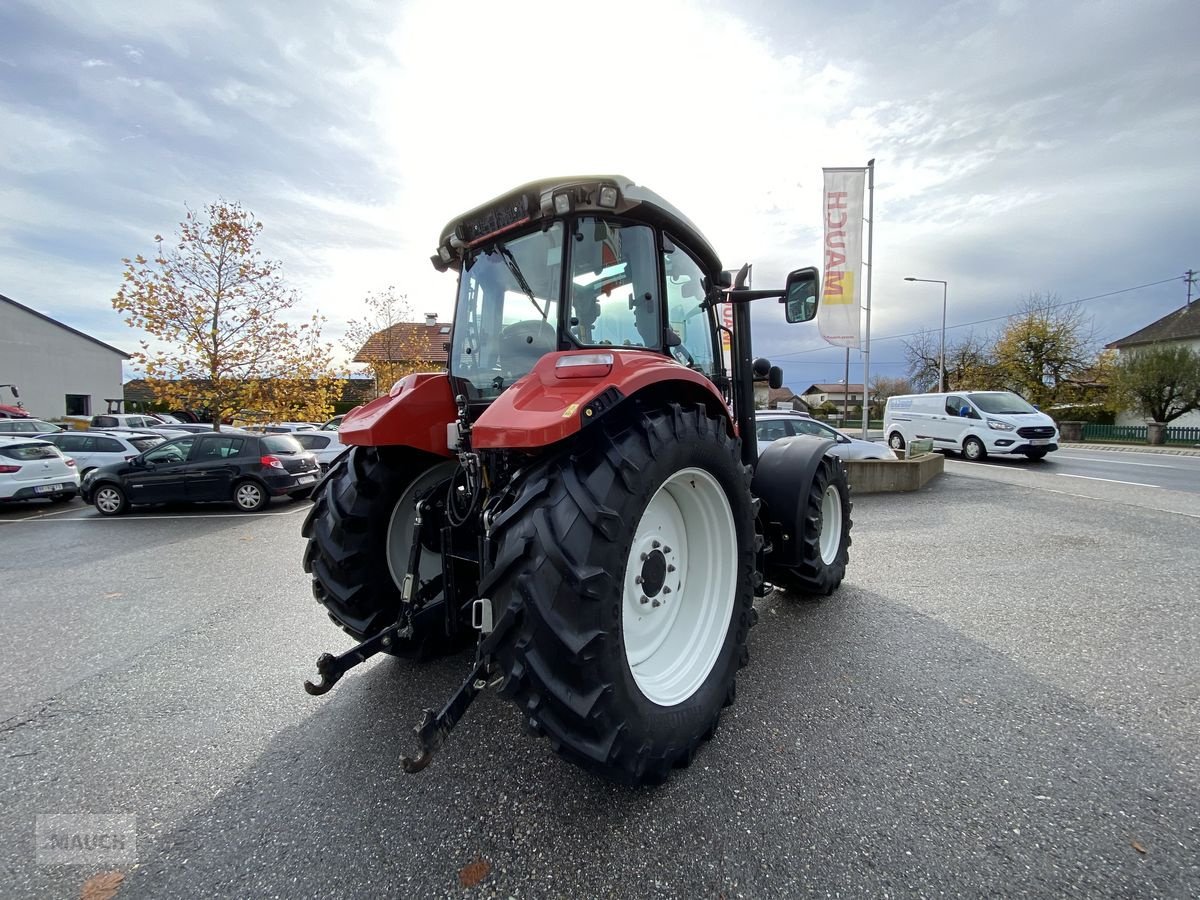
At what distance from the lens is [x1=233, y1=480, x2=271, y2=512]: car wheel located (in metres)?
8.88

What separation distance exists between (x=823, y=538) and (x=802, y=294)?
201 centimetres

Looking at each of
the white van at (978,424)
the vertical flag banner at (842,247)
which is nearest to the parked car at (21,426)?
the vertical flag banner at (842,247)

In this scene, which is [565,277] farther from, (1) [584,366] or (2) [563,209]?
(1) [584,366]

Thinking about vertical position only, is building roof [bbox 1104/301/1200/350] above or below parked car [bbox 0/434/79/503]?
above

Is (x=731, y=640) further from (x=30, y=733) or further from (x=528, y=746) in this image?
(x=30, y=733)

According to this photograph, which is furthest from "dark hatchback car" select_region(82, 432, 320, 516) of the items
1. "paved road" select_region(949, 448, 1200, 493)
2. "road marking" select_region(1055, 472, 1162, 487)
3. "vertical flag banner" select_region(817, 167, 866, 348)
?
"paved road" select_region(949, 448, 1200, 493)

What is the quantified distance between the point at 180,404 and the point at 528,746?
1527 centimetres

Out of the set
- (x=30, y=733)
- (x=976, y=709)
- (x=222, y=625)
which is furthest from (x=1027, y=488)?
(x=30, y=733)

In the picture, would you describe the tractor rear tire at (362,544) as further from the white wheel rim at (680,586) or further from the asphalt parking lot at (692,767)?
the white wheel rim at (680,586)

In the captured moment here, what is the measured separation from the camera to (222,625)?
12.2 ft

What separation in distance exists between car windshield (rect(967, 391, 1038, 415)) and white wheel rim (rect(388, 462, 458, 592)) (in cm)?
1559

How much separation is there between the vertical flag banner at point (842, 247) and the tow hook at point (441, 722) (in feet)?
40.9

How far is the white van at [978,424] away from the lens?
42.7 ft

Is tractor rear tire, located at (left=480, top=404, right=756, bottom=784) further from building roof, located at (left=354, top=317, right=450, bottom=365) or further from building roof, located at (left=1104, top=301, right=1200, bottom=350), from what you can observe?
building roof, located at (left=1104, top=301, right=1200, bottom=350)
